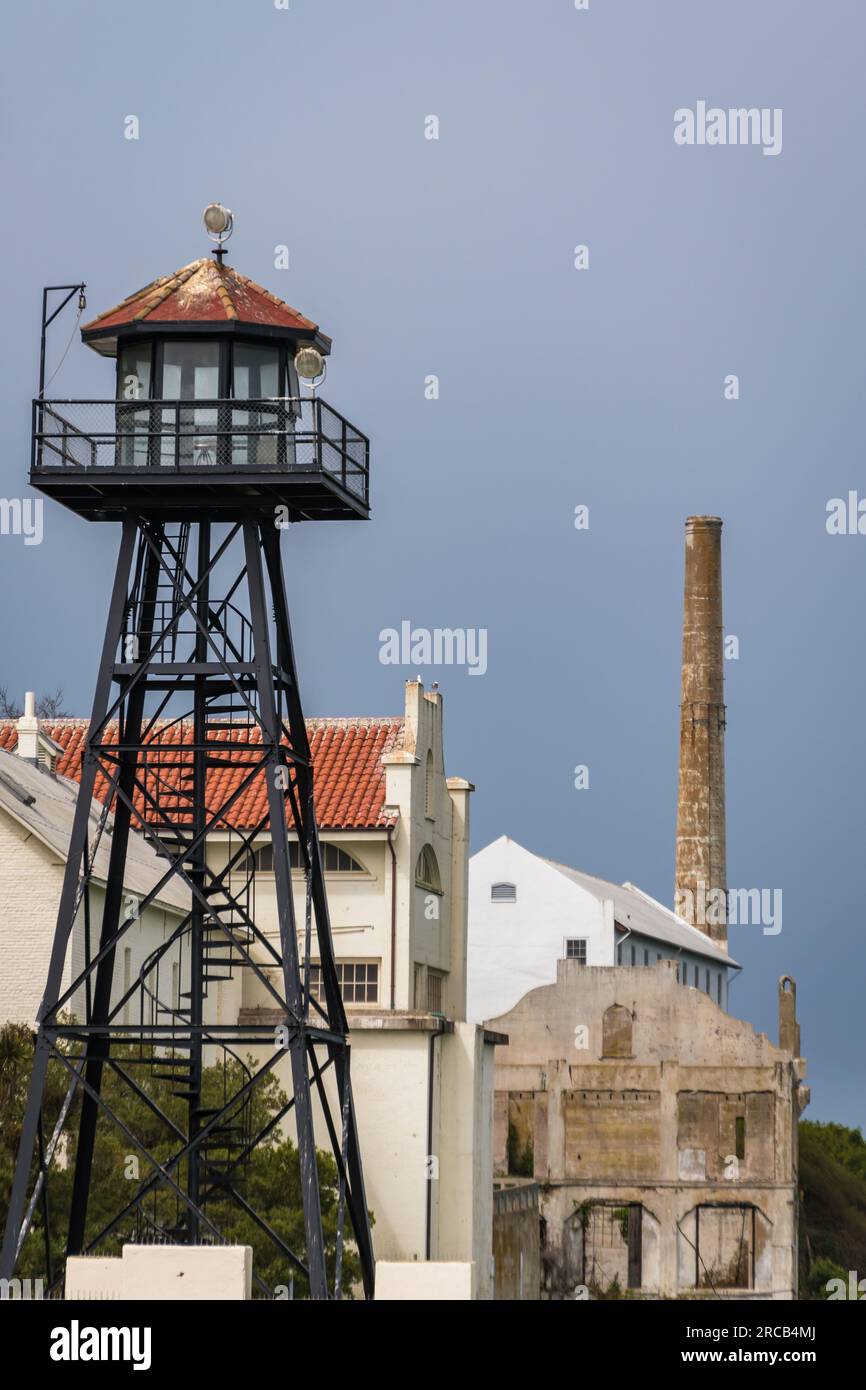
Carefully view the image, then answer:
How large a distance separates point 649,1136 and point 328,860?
785 inches

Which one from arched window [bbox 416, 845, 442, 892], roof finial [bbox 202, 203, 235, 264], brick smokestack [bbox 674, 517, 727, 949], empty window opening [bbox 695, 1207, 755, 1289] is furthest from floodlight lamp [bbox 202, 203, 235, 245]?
brick smokestack [bbox 674, 517, 727, 949]

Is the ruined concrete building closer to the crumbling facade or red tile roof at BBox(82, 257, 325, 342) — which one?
the crumbling facade

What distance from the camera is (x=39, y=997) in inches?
1598

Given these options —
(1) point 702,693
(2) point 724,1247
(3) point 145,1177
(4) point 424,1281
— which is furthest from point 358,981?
(1) point 702,693

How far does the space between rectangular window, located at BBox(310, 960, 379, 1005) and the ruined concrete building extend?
15.9 meters

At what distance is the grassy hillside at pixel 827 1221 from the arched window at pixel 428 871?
24.0m

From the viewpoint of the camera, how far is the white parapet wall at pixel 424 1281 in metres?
25.8

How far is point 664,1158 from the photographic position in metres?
67.2

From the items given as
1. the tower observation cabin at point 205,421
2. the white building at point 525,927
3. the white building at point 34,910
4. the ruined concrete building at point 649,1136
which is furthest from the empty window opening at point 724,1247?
the tower observation cabin at point 205,421

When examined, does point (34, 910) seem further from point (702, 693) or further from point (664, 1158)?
point (702, 693)

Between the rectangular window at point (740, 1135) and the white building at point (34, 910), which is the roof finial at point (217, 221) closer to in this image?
the white building at point (34, 910)
